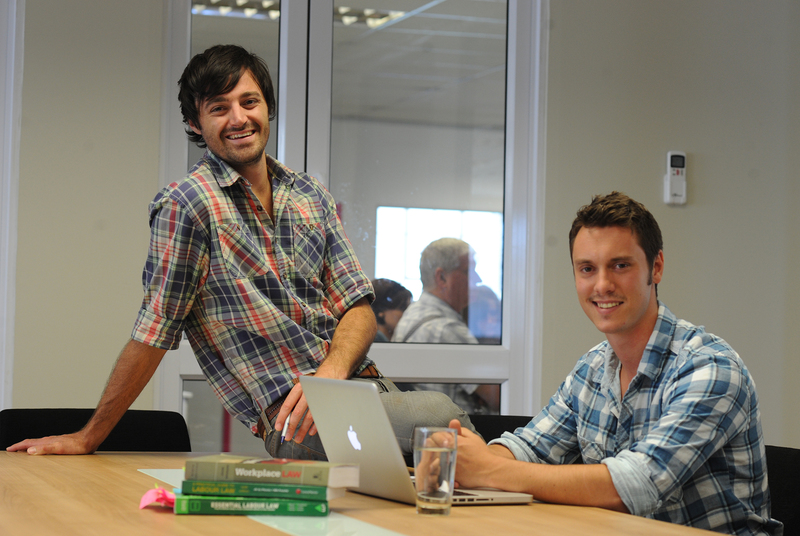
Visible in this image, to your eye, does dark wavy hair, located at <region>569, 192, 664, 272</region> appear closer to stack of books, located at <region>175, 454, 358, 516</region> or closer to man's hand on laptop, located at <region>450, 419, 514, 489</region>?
man's hand on laptop, located at <region>450, 419, 514, 489</region>

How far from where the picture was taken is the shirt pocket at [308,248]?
2049 mm

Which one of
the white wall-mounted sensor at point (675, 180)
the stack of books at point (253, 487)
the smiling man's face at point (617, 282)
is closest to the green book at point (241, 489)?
the stack of books at point (253, 487)

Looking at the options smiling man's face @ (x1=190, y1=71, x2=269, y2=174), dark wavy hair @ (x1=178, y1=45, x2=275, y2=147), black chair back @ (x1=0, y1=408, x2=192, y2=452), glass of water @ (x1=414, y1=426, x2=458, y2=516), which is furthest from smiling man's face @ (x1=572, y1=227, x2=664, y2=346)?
black chair back @ (x1=0, y1=408, x2=192, y2=452)

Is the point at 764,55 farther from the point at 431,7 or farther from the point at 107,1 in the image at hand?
the point at 107,1

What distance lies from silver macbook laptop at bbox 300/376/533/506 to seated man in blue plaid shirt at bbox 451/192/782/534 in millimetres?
99

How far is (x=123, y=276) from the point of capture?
2975 millimetres

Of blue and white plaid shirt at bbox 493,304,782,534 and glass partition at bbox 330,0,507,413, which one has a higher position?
glass partition at bbox 330,0,507,413

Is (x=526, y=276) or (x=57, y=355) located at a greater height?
(x=526, y=276)

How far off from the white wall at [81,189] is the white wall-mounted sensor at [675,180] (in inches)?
82.6

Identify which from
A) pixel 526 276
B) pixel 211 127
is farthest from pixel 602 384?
pixel 526 276

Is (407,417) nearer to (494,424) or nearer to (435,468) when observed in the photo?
(435,468)

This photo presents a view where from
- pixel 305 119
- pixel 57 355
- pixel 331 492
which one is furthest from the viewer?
pixel 305 119

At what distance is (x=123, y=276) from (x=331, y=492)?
2.08 meters

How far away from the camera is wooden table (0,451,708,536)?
1.01 meters
